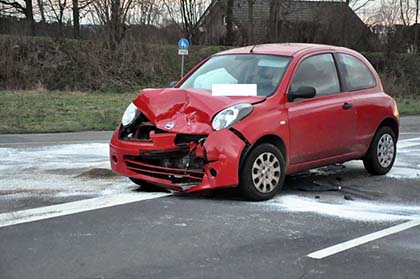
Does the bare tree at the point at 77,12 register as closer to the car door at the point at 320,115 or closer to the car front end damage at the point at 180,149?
the car door at the point at 320,115

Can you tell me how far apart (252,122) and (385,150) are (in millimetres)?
2824

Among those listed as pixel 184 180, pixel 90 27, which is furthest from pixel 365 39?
pixel 184 180

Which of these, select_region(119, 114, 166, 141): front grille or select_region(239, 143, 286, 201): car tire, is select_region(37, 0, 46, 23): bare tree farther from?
select_region(239, 143, 286, 201): car tire

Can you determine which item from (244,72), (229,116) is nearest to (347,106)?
(244,72)

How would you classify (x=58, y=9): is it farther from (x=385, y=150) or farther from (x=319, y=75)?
(x=319, y=75)

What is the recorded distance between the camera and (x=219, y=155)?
21.7 feet

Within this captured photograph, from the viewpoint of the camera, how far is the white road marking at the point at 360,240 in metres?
5.09

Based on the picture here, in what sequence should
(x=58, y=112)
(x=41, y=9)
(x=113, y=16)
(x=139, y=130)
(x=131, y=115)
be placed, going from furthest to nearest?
(x=41, y=9), (x=113, y=16), (x=58, y=112), (x=131, y=115), (x=139, y=130)

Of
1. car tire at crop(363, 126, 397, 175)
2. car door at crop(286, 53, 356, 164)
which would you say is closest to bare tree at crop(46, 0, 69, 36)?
car tire at crop(363, 126, 397, 175)

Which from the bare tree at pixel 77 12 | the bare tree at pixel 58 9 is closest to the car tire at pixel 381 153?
the bare tree at pixel 77 12

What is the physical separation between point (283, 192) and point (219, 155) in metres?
1.33

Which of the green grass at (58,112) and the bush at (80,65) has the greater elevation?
the bush at (80,65)

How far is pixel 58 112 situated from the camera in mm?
19375

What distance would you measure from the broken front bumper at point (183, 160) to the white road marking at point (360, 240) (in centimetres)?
162
